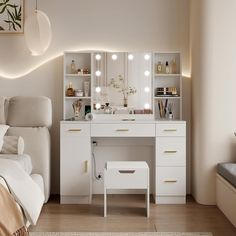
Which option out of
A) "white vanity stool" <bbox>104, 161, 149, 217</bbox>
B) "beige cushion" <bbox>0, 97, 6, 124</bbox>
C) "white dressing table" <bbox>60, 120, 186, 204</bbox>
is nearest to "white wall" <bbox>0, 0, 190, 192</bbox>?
"beige cushion" <bbox>0, 97, 6, 124</bbox>

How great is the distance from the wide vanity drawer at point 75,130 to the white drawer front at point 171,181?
0.83m

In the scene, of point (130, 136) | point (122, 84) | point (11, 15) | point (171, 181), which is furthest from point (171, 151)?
point (11, 15)

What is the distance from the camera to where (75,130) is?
14.6 ft

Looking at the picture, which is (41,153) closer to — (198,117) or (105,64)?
(105,64)

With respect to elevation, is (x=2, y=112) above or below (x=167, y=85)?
below

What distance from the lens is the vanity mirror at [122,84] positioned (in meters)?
4.78

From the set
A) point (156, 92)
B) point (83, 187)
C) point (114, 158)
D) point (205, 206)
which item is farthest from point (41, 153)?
point (205, 206)

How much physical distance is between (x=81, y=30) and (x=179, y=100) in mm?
1345

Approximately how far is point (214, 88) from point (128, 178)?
1261 millimetres

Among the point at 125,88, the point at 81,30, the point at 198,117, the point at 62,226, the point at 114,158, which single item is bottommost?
the point at 62,226

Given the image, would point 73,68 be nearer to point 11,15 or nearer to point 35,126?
point 35,126

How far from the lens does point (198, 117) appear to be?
4480 millimetres

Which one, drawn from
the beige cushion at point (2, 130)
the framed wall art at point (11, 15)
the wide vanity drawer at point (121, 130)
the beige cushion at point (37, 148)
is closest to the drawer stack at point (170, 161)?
the wide vanity drawer at point (121, 130)

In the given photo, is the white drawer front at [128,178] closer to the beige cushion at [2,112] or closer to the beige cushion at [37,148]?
the beige cushion at [37,148]
